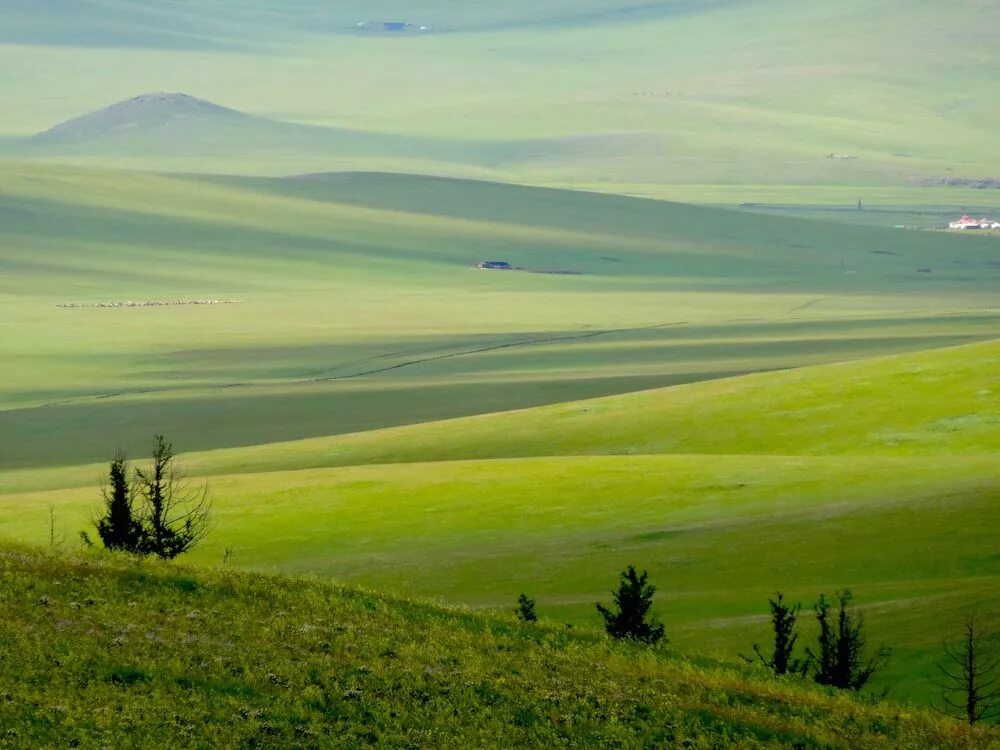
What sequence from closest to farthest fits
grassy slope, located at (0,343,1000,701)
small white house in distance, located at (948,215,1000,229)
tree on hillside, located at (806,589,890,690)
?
tree on hillside, located at (806,589,890,690), grassy slope, located at (0,343,1000,701), small white house in distance, located at (948,215,1000,229)

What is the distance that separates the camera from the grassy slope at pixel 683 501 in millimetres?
28938

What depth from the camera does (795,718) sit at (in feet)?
55.7

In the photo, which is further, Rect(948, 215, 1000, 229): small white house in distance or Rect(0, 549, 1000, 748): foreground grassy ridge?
Rect(948, 215, 1000, 229): small white house in distance

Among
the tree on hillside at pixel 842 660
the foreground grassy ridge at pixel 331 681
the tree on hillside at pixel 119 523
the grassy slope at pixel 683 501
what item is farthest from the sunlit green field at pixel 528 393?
the foreground grassy ridge at pixel 331 681

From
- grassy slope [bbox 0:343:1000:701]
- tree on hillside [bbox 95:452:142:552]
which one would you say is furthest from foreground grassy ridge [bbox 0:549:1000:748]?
grassy slope [bbox 0:343:1000:701]

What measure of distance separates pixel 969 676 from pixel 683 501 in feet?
61.2

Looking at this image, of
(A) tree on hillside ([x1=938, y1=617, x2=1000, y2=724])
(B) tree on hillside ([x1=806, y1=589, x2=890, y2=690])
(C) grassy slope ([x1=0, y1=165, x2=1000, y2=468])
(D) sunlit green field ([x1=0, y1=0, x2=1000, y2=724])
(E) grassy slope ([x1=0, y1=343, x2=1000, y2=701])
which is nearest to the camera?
(B) tree on hillside ([x1=806, y1=589, x2=890, y2=690])

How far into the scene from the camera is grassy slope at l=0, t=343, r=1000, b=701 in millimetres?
28938

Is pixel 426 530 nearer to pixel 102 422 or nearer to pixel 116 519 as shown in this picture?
pixel 116 519

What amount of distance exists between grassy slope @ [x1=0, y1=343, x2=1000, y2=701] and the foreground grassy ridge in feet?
15.8

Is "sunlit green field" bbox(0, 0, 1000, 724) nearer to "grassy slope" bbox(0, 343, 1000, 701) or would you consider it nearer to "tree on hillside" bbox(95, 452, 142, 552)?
"grassy slope" bbox(0, 343, 1000, 701)

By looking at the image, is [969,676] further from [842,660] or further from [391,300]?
[391,300]

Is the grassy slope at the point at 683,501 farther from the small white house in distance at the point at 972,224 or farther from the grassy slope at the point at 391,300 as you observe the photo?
the small white house in distance at the point at 972,224

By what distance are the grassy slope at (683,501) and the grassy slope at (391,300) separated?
12.4 meters
